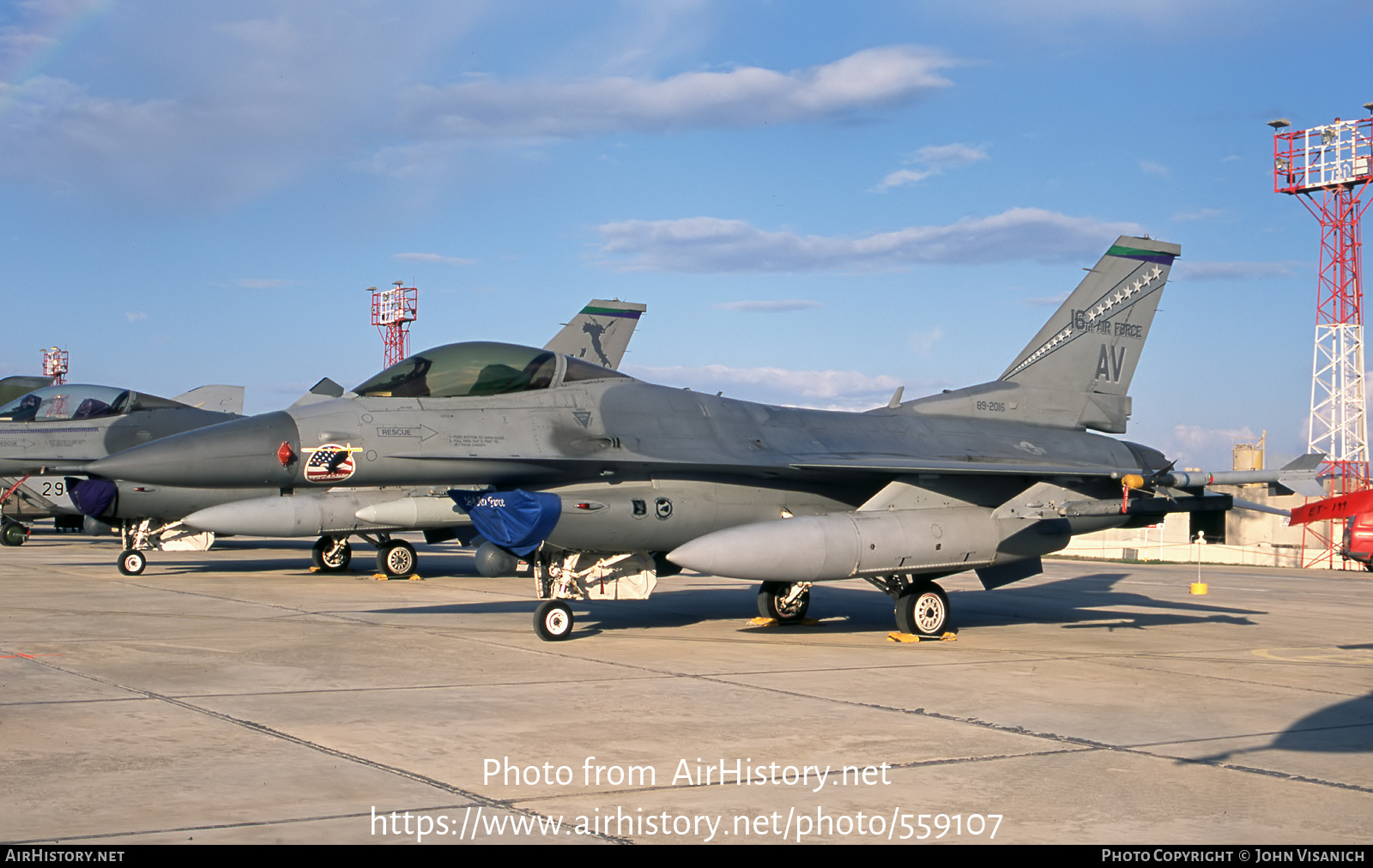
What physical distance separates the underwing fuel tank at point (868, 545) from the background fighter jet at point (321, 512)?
626cm

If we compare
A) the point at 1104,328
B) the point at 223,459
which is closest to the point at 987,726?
the point at 223,459

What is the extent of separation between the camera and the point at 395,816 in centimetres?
496

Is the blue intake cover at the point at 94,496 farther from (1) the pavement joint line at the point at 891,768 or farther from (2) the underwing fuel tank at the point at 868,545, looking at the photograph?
(1) the pavement joint line at the point at 891,768

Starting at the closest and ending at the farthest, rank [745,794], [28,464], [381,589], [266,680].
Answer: [745,794], [266,680], [381,589], [28,464]

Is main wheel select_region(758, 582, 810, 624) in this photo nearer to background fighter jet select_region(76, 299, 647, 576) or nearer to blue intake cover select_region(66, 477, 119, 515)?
background fighter jet select_region(76, 299, 647, 576)

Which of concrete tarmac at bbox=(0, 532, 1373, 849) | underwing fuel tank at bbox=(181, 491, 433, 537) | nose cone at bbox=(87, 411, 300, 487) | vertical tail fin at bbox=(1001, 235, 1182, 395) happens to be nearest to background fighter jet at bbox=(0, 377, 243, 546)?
underwing fuel tank at bbox=(181, 491, 433, 537)

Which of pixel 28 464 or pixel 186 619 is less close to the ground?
pixel 28 464

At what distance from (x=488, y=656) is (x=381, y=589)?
7.80 m

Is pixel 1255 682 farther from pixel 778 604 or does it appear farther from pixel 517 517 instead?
pixel 517 517

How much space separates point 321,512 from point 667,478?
8.93m

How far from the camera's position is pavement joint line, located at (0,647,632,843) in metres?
5.19
